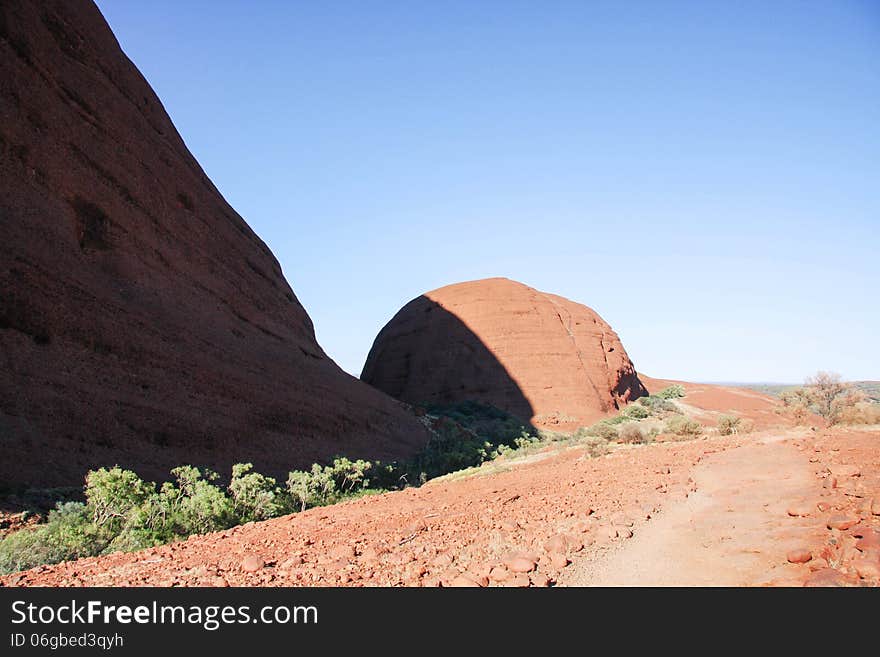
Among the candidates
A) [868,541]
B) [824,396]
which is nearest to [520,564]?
[868,541]

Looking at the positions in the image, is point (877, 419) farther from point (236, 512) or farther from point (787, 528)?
point (236, 512)

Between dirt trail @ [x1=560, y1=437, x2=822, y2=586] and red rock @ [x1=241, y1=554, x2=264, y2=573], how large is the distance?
2195mm

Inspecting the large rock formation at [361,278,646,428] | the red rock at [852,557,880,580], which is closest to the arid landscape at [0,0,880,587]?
the red rock at [852,557,880,580]

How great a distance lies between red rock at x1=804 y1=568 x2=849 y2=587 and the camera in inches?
129

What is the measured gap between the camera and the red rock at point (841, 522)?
4.19 meters

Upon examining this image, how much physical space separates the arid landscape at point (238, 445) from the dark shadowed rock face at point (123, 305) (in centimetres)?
6

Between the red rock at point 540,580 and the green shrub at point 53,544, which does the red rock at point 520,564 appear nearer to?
the red rock at point 540,580

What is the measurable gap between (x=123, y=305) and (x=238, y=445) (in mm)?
4419

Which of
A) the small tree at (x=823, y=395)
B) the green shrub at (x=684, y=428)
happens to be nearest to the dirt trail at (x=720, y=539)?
the green shrub at (x=684, y=428)

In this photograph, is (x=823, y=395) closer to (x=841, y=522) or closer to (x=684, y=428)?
(x=684, y=428)

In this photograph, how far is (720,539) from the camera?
4.46 meters

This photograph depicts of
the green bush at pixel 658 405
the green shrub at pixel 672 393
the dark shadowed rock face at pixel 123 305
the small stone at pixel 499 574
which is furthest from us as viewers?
the green shrub at pixel 672 393
